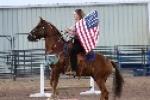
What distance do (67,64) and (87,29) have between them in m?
0.98

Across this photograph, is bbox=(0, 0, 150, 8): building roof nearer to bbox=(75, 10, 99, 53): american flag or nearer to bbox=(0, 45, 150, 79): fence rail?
bbox=(0, 45, 150, 79): fence rail

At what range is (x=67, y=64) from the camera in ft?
46.1

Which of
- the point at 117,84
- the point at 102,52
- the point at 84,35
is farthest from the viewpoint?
the point at 102,52

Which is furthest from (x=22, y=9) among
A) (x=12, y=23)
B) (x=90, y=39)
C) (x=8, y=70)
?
(x=90, y=39)

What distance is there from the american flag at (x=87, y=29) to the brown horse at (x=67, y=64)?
284 millimetres

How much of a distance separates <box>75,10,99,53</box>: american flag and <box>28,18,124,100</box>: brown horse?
0.28m

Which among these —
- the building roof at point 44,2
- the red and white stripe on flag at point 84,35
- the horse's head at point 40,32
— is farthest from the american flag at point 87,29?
the building roof at point 44,2

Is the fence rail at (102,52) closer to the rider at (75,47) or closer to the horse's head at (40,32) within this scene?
the horse's head at (40,32)

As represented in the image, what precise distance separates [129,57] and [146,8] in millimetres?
2909

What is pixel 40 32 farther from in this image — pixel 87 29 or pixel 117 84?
pixel 117 84

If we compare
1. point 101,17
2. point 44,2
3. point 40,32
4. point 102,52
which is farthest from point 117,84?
point 44,2

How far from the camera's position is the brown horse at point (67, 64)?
1405 centimetres

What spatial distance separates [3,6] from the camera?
30.8 metres

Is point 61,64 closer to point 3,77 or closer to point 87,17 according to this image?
point 87,17
